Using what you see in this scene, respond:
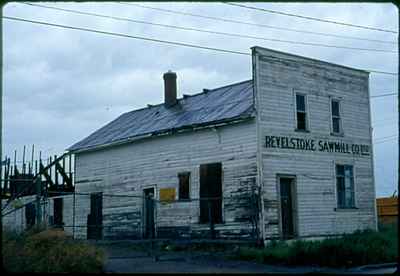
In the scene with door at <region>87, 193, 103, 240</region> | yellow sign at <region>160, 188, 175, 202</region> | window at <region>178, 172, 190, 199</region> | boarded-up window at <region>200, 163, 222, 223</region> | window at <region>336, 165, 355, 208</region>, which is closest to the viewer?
boarded-up window at <region>200, 163, 222, 223</region>

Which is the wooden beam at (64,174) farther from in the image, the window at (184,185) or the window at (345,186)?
the window at (345,186)

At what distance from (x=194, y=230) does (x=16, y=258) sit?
10.7m

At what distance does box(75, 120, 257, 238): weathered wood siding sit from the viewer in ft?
67.2

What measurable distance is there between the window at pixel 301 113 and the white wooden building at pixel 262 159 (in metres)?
0.04

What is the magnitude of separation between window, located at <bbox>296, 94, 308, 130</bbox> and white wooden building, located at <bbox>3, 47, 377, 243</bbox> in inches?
1.6

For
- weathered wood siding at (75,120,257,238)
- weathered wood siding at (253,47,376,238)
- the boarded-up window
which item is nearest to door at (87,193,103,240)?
weathered wood siding at (75,120,257,238)

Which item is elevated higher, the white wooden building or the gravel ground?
the white wooden building

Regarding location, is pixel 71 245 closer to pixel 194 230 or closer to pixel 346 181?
pixel 194 230

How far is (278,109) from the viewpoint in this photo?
2094cm

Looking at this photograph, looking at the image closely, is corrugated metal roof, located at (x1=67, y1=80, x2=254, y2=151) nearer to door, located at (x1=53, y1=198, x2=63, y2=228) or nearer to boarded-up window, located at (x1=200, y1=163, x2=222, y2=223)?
boarded-up window, located at (x1=200, y1=163, x2=222, y2=223)

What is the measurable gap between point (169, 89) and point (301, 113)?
9.15m

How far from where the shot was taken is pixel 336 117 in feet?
76.3

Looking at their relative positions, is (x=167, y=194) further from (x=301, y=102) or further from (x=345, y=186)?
(x=345, y=186)

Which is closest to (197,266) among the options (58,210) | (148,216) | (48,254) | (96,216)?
(48,254)
